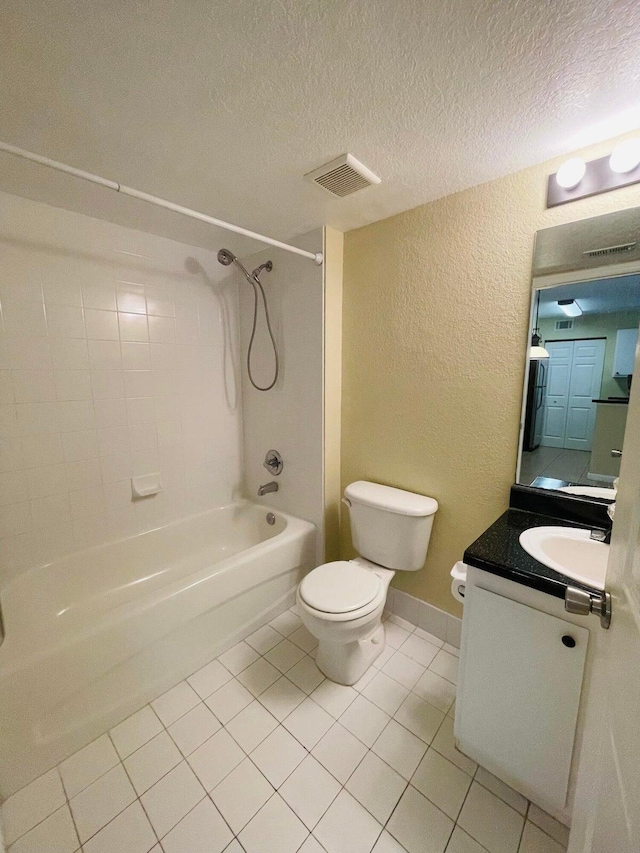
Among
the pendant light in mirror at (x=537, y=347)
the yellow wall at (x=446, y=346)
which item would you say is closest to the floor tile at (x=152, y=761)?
the yellow wall at (x=446, y=346)

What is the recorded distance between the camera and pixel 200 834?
1001mm

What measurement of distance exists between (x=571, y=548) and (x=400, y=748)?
3.12 ft

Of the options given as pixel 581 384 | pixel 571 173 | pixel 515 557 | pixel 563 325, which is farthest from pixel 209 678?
pixel 571 173

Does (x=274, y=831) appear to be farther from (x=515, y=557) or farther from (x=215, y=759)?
(x=515, y=557)

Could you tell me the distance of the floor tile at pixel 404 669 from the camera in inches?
59.5

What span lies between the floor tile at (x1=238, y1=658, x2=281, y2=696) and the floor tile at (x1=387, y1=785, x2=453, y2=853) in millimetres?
644

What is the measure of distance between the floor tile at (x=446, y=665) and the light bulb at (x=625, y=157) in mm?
2035

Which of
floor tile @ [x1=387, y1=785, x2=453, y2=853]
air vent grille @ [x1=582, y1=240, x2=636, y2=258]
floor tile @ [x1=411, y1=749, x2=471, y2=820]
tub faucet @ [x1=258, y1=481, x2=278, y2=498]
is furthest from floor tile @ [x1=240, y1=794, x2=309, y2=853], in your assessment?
air vent grille @ [x1=582, y1=240, x2=636, y2=258]

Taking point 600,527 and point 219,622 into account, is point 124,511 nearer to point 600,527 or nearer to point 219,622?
point 219,622

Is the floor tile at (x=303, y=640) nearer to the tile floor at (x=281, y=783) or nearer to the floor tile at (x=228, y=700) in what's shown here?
the tile floor at (x=281, y=783)

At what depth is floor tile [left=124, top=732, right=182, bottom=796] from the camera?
1134mm

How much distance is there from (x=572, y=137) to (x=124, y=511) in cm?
255

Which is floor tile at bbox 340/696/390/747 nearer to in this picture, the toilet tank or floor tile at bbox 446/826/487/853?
floor tile at bbox 446/826/487/853

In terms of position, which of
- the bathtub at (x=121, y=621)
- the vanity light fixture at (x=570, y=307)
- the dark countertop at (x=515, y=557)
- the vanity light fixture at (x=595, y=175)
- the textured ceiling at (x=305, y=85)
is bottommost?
the bathtub at (x=121, y=621)
